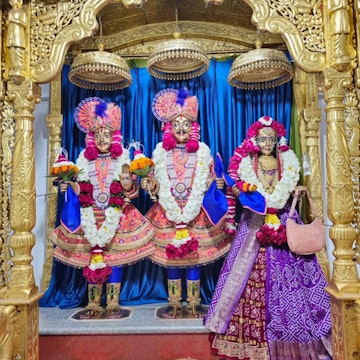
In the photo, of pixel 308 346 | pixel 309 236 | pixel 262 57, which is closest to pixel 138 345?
pixel 308 346

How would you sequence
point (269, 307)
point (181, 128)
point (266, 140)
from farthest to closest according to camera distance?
point (181, 128) < point (266, 140) < point (269, 307)

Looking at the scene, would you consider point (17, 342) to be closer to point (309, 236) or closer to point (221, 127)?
point (309, 236)

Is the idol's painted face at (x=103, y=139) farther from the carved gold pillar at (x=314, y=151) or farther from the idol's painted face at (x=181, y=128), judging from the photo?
the carved gold pillar at (x=314, y=151)

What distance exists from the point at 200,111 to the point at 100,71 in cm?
114

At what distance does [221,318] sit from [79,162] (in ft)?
6.49

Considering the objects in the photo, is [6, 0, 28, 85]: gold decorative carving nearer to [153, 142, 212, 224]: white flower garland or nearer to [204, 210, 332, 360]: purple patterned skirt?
[153, 142, 212, 224]: white flower garland

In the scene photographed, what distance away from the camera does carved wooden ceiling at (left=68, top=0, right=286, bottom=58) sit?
4.05 meters

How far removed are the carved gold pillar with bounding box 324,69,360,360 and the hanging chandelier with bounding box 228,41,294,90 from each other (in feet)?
3.32

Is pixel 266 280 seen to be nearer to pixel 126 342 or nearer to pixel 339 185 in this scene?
pixel 339 185

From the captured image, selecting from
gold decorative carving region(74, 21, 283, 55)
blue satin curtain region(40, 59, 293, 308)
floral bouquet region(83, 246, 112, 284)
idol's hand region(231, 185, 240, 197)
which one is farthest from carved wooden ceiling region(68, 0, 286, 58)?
floral bouquet region(83, 246, 112, 284)

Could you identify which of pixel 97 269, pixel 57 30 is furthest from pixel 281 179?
pixel 57 30

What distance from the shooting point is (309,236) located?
123 inches

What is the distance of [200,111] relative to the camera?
13.9 ft

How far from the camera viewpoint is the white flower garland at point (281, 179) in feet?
11.0
